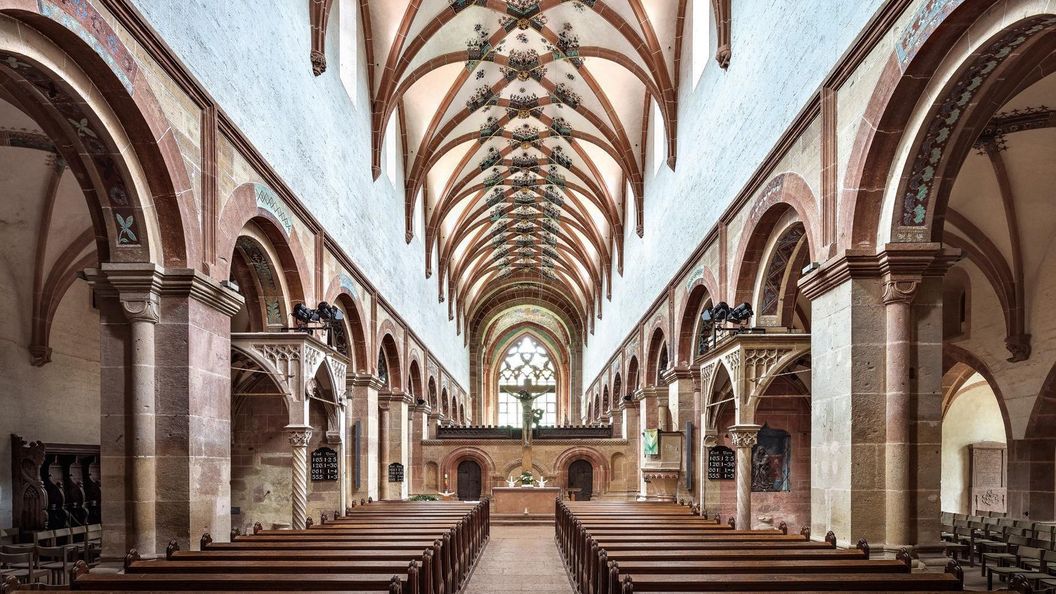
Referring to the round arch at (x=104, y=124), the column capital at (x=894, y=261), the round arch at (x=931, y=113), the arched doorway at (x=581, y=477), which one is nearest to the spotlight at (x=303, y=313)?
the round arch at (x=104, y=124)

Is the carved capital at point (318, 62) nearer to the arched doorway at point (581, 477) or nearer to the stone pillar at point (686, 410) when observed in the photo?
the stone pillar at point (686, 410)

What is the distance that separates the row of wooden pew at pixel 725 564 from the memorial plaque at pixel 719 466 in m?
2.07

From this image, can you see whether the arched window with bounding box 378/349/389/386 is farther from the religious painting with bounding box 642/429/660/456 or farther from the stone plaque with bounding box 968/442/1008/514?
the stone plaque with bounding box 968/442/1008/514

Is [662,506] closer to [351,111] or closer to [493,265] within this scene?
[351,111]

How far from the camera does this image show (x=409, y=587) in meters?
6.78

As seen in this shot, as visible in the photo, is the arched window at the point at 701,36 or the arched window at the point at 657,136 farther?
the arched window at the point at 657,136

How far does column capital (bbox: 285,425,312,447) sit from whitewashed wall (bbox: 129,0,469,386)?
3704 mm

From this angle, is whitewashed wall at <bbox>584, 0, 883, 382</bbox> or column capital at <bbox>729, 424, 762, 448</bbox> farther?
column capital at <bbox>729, 424, 762, 448</bbox>

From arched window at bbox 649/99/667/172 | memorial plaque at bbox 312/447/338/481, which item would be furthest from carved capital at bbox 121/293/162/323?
arched window at bbox 649/99/667/172

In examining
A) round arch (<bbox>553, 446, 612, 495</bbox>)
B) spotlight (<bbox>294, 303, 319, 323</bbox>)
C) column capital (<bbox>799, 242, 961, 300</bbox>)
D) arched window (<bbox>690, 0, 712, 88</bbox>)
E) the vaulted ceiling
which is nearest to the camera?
column capital (<bbox>799, 242, 961, 300</bbox>)

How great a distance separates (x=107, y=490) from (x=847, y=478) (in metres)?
7.42

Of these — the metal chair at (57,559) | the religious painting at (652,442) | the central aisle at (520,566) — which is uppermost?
the religious painting at (652,442)

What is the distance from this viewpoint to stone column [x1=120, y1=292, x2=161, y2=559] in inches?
337

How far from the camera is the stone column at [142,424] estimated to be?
337 inches
